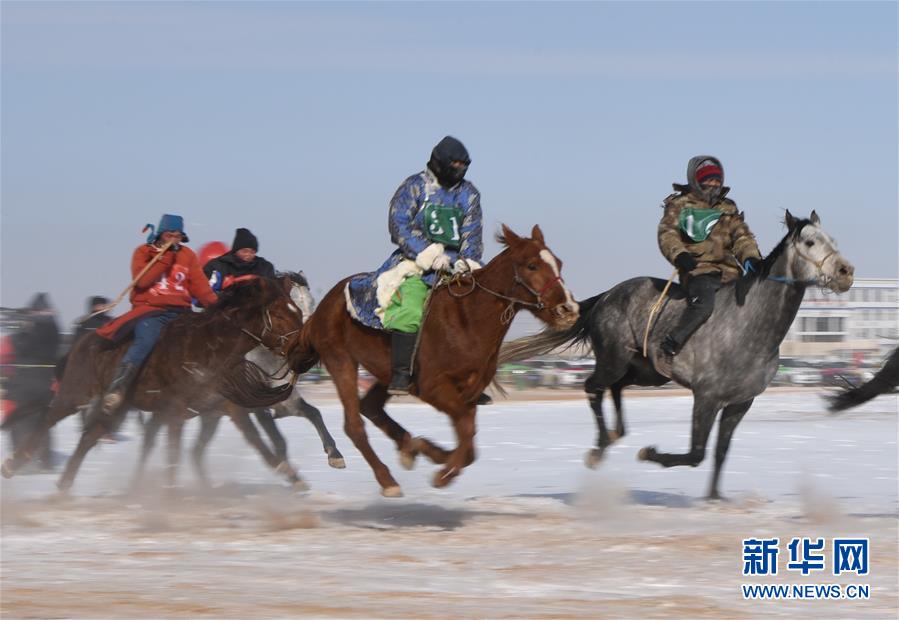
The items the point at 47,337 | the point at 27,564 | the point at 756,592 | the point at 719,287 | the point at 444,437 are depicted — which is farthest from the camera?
the point at 444,437

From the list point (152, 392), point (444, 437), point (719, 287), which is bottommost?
A: point (444, 437)

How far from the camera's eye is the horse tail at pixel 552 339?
13227 millimetres

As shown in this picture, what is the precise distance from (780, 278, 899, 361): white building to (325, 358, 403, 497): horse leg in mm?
58334

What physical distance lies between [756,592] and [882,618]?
33.3 inches

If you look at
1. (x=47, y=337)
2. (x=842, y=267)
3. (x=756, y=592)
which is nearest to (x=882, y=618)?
(x=756, y=592)

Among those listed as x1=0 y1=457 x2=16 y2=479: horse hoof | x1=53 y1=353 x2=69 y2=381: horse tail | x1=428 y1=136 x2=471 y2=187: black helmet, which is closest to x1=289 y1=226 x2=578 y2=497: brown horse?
x1=428 y1=136 x2=471 y2=187: black helmet

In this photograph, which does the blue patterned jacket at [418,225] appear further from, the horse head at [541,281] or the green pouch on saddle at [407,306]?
the horse head at [541,281]

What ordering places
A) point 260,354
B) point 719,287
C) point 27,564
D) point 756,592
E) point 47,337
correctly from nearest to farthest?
1. point 756,592
2. point 27,564
3. point 719,287
4. point 260,354
5. point 47,337

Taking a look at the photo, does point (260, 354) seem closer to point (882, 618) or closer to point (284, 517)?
point (284, 517)

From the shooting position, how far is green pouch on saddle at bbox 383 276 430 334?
10.3 meters

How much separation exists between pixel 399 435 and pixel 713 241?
140 inches

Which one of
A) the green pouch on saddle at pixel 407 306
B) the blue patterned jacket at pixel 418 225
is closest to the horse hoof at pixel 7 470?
the blue patterned jacket at pixel 418 225

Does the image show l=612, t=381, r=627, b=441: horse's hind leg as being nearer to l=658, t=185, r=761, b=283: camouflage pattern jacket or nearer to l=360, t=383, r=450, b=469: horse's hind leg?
l=658, t=185, r=761, b=283: camouflage pattern jacket

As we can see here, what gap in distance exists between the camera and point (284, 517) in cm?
1039
